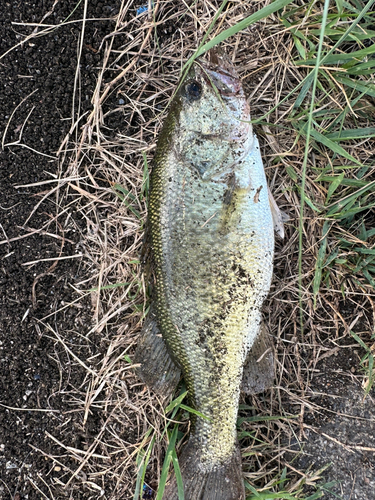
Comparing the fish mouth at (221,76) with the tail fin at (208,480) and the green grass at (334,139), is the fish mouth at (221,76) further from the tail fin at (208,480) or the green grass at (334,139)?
the tail fin at (208,480)

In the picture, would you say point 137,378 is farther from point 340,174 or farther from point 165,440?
point 340,174

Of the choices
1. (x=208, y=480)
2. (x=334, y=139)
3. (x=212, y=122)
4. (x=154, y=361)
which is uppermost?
(x=212, y=122)

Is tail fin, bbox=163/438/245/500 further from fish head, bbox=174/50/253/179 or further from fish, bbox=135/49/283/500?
fish head, bbox=174/50/253/179

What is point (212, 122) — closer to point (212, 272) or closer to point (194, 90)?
point (194, 90)

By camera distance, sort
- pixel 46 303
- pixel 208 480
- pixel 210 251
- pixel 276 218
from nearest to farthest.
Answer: pixel 210 251 < pixel 208 480 < pixel 276 218 < pixel 46 303

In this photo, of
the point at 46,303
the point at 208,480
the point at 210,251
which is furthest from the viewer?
the point at 46,303

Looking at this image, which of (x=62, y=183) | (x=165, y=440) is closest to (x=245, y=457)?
(x=165, y=440)

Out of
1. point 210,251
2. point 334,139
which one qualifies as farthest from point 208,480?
point 334,139
